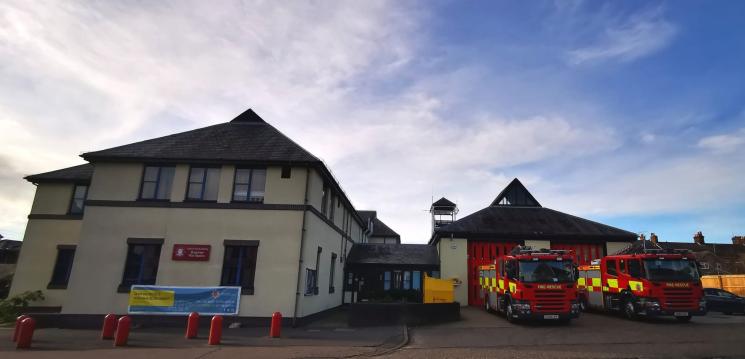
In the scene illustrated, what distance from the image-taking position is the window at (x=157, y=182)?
55.3 feet

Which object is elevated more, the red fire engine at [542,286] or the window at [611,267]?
the window at [611,267]

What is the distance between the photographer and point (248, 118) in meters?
20.8

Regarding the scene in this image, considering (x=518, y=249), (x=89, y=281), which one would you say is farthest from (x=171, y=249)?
(x=518, y=249)

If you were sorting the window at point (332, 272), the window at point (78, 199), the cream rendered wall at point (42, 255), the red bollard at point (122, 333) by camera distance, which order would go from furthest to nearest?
the window at point (332, 272)
the window at point (78, 199)
the cream rendered wall at point (42, 255)
the red bollard at point (122, 333)

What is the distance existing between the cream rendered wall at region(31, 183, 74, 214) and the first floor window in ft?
47.3

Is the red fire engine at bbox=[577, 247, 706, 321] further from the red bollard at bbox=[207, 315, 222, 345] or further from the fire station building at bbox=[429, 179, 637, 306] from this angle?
the red bollard at bbox=[207, 315, 222, 345]

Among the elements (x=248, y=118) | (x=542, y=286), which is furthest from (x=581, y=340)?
(x=248, y=118)

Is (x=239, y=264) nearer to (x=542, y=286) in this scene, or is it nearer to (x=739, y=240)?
(x=542, y=286)

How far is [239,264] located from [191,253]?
1955 millimetres

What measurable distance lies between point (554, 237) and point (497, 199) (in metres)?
5.44

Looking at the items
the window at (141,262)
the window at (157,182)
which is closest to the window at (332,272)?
the window at (141,262)

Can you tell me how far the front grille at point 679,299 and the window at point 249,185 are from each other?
16.0 m

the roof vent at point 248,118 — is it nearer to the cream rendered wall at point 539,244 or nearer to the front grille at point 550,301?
the front grille at point 550,301

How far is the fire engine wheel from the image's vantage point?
15.7 m
